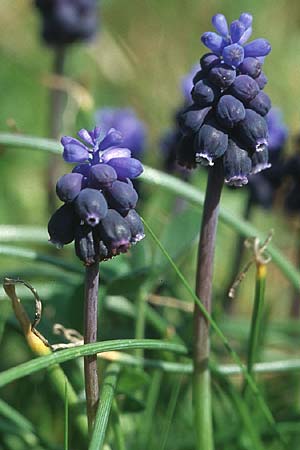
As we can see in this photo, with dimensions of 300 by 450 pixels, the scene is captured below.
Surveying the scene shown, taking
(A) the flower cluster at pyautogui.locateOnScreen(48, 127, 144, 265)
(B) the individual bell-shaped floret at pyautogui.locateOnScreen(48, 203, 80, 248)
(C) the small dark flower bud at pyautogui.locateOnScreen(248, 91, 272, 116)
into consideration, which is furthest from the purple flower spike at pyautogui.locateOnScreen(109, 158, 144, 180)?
(C) the small dark flower bud at pyautogui.locateOnScreen(248, 91, 272, 116)

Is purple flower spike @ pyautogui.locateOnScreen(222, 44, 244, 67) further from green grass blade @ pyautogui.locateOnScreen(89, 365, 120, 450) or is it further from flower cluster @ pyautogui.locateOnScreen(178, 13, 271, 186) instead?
green grass blade @ pyautogui.locateOnScreen(89, 365, 120, 450)

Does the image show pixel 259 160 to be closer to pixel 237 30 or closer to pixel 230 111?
pixel 230 111

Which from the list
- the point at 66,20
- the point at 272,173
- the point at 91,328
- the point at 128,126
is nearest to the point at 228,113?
the point at 91,328

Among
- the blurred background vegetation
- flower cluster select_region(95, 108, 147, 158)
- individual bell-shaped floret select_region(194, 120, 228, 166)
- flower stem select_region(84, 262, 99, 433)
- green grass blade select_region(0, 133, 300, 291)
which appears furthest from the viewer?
flower cluster select_region(95, 108, 147, 158)

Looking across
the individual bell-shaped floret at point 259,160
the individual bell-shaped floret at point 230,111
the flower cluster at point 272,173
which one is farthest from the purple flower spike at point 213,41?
the flower cluster at point 272,173

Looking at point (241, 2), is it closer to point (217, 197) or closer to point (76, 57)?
point (76, 57)
